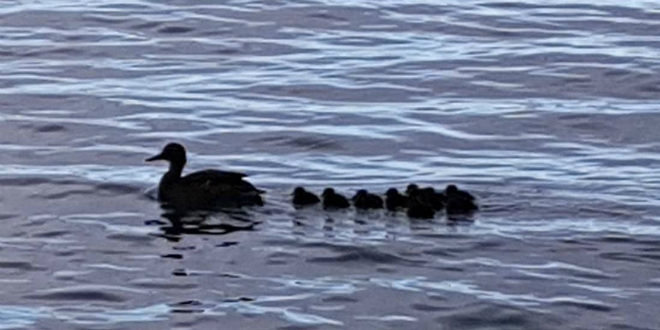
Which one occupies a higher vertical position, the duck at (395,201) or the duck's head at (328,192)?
the duck's head at (328,192)

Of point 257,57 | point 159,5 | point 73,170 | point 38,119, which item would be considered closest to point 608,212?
point 73,170

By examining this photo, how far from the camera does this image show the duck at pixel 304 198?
17203mm

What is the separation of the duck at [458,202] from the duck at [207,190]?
1.51 m

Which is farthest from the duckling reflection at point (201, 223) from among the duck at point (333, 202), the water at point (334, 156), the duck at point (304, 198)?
the duck at point (333, 202)

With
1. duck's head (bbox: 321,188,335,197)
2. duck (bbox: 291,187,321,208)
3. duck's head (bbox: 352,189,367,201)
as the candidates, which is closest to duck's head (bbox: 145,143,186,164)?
duck (bbox: 291,187,321,208)

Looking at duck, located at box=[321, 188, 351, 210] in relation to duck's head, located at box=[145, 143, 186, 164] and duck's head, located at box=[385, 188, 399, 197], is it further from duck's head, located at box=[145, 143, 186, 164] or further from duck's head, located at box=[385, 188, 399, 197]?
duck's head, located at box=[145, 143, 186, 164]

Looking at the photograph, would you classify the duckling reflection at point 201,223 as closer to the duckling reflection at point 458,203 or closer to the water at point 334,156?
the water at point 334,156

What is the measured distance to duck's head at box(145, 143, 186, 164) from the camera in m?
18.3

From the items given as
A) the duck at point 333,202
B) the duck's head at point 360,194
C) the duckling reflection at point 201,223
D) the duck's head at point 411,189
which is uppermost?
the duck's head at point 411,189

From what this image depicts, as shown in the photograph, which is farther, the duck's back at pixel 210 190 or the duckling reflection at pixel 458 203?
the duck's back at pixel 210 190

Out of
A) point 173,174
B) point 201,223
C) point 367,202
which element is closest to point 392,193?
point 367,202

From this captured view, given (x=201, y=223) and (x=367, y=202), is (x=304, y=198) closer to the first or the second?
(x=367, y=202)

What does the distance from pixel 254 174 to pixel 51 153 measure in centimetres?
191

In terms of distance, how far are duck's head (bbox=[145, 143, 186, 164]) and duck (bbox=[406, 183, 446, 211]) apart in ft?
7.19
